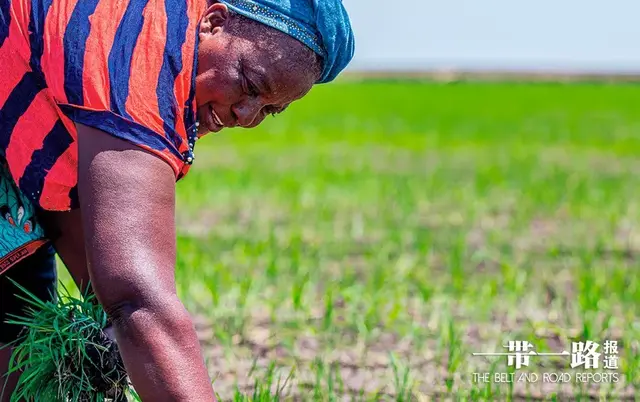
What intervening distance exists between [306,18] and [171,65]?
284mm

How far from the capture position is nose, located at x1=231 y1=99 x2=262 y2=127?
2.20 m

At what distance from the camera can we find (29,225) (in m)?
2.45

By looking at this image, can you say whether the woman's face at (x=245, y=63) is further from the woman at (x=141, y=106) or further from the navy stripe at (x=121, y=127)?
the navy stripe at (x=121, y=127)

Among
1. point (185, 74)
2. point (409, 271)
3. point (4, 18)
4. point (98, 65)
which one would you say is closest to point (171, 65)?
point (185, 74)

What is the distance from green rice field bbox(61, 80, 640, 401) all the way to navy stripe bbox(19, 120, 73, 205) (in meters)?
0.88

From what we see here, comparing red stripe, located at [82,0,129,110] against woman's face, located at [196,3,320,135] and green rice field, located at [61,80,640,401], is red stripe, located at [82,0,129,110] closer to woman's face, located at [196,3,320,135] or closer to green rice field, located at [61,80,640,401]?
woman's face, located at [196,3,320,135]

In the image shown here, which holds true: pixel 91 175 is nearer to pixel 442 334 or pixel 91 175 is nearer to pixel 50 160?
pixel 50 160

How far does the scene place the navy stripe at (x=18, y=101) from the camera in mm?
2088

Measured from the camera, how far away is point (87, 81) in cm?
193

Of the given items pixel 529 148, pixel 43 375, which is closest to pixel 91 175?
pixel 43 375

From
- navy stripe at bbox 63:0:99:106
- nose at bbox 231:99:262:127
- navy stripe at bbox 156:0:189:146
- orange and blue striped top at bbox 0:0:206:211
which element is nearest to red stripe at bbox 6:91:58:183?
orange and blue striped top at bbox 0:0:206:211

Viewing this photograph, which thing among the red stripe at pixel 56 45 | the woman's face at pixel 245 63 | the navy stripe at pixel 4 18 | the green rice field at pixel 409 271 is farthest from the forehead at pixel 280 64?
the green rice field at pixel 409 271

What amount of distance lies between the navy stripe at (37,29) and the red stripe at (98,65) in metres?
0.11

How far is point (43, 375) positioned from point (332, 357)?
4.68ft
